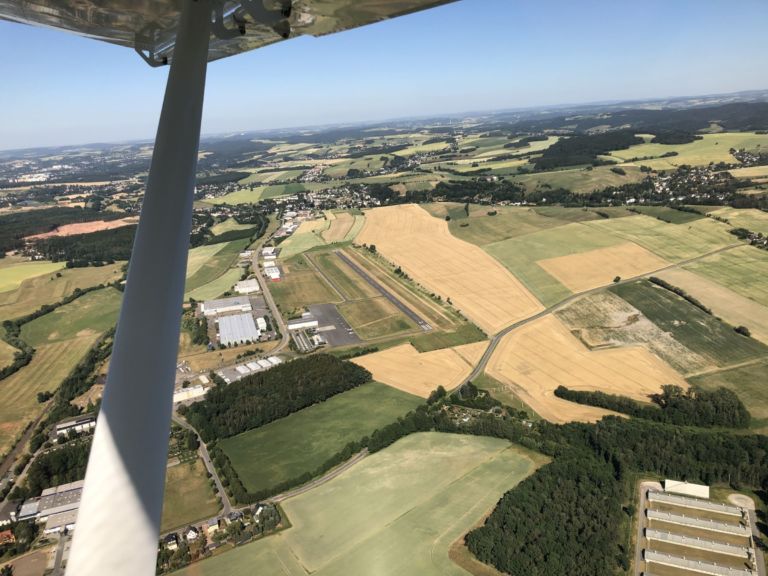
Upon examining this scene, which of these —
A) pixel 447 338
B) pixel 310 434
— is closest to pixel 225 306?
pixel 447 338

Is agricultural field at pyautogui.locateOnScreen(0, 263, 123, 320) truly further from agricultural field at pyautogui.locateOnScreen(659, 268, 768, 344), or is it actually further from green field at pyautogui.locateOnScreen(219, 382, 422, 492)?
agricultural field at pyautogui.locateOnScreen(659, 268, 768, 344)

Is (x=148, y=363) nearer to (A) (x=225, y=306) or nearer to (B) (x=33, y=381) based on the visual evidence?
(B) (x=33, y=381)

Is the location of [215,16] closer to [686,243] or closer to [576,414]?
[576,414]

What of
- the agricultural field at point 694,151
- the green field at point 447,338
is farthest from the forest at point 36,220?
the agricultural field at point 694,151

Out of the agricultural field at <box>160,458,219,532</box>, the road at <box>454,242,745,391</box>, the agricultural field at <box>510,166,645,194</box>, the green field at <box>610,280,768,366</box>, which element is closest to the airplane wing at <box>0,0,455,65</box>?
the agricultural field at <box>160,458,219,532</box>

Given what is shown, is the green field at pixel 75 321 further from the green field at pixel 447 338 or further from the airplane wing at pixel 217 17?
→ the airplane wing at pixel 217 17

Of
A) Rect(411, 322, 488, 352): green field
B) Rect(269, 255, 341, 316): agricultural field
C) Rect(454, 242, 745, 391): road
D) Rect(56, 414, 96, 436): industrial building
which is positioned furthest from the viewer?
Rect(269, 255, 341, 316): agricultural field
